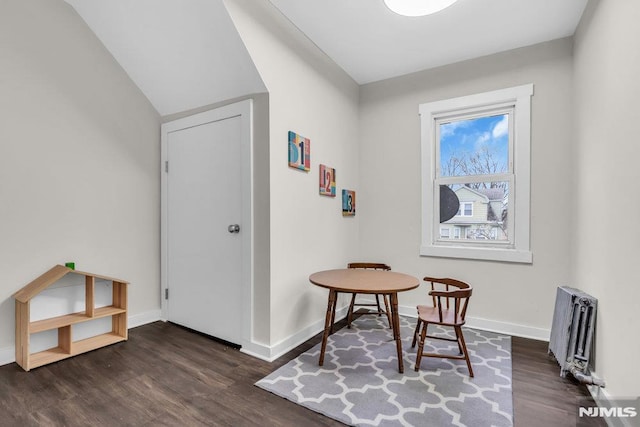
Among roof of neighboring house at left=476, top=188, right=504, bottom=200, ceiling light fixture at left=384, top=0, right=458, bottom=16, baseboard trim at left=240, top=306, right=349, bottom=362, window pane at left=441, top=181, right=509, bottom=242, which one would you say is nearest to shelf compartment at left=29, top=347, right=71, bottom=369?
baseboard trim at left=240, top=306, right=349, bottom=362

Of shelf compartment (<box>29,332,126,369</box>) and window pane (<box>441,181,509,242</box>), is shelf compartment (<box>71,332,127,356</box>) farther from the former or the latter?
window pane (<box>441,181,509,242</box>)

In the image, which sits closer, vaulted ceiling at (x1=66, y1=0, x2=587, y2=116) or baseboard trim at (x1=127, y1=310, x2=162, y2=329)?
vaulted ceiling at (x1=66, y1=0, x2=587, y2=116)

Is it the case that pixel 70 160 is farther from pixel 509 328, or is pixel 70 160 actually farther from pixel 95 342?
pixel 509 328

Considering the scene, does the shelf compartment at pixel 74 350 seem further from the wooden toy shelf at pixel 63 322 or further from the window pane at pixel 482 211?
the window pane at pixel 482 211

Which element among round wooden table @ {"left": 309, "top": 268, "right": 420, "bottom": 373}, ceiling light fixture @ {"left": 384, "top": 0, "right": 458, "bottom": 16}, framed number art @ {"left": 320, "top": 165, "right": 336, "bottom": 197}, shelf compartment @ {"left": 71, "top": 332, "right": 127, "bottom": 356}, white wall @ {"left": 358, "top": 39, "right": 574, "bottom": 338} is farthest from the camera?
framed number art @ {"left": 320, "top": 165, "right": 336, "bottom": 197}

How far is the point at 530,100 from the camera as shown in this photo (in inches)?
110

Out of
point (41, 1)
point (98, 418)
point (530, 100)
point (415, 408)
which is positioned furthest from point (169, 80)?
point (530, 100)

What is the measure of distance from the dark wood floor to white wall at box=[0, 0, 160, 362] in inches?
22.6

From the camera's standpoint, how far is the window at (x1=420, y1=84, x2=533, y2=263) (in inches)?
111

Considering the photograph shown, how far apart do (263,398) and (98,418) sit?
2.76ft

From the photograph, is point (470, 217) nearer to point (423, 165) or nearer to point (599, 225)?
point (423, 165)

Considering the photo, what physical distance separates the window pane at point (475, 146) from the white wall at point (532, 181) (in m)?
0.26

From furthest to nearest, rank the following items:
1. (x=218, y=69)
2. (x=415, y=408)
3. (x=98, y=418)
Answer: (x=218, y=69), (x=415, y=408), (x=98, y=418)

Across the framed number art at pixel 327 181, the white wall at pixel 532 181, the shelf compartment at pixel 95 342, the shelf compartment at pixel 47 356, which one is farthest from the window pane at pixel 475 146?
the shelf compartment at pixel 47 356
